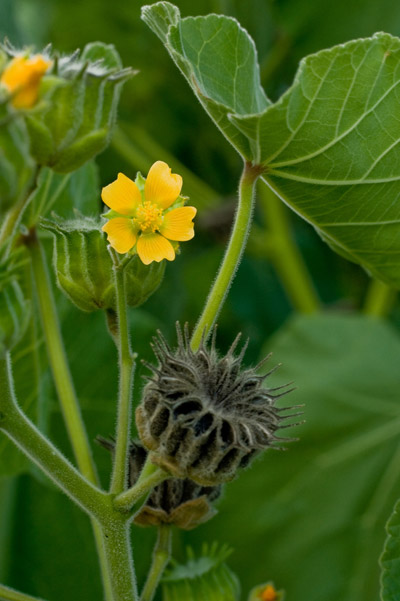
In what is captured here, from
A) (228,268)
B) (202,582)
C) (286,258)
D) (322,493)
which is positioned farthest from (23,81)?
(286,258)

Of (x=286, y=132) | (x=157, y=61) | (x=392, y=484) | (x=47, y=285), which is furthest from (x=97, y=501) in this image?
(x=157, y=61)

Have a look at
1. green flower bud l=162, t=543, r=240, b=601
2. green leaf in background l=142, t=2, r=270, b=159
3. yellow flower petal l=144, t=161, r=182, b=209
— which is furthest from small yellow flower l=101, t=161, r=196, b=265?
green flower bud l=162, t=543, r=240, b=601

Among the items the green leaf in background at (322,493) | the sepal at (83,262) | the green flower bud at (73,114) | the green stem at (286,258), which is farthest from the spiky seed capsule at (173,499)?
the green stem at (286,258)

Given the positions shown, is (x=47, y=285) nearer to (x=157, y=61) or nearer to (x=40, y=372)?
(x=40, y=372)

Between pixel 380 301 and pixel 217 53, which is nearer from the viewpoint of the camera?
pixel 217 53

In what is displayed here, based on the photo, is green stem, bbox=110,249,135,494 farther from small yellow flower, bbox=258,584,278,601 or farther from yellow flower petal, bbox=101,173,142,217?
small yellow flower, bbox=258,584,278,601

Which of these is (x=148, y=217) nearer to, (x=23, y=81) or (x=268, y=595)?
(x=23, y=81)
